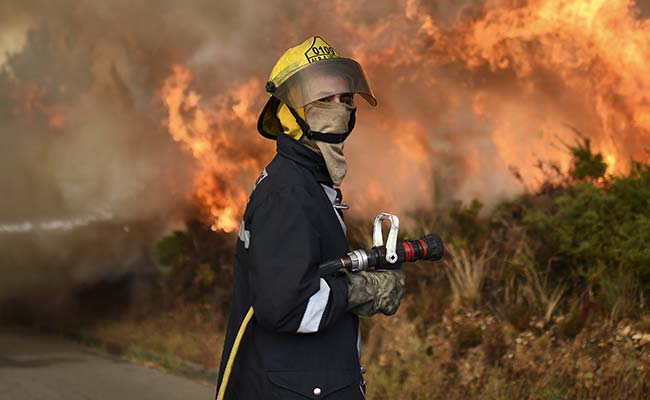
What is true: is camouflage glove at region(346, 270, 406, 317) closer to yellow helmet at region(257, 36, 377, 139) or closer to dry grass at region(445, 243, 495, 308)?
yellow helmet at region(257, 36, 377, 139)

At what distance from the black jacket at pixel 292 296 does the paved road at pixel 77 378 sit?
407 centimetres

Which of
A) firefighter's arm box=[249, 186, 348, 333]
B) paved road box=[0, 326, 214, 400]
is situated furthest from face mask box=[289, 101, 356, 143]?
paved road box=[0, 326, 214, 400]

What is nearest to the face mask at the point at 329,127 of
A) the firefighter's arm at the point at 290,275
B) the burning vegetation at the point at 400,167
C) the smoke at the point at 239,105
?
the firefighter's arm at the point at 290,275

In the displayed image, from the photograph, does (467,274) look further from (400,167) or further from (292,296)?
(292,296)

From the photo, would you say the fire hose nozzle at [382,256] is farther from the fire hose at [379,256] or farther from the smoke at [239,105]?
the smoke at [239,105]

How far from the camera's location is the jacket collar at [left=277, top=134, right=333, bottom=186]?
3.10 metres

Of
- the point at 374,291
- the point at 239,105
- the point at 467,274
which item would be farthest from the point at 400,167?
the point at 374,291

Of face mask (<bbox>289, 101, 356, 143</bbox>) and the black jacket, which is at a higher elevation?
face mask (<bbox>289, 101, 356, 143</bbox>)

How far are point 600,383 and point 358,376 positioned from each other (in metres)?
2.73

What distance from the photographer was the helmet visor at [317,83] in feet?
10.3

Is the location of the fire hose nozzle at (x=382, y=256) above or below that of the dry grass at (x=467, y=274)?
below

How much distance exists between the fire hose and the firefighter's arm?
0.08 metres

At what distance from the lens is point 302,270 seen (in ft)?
9.18

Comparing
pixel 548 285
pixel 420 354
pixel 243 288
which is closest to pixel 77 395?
pixel 420 354
